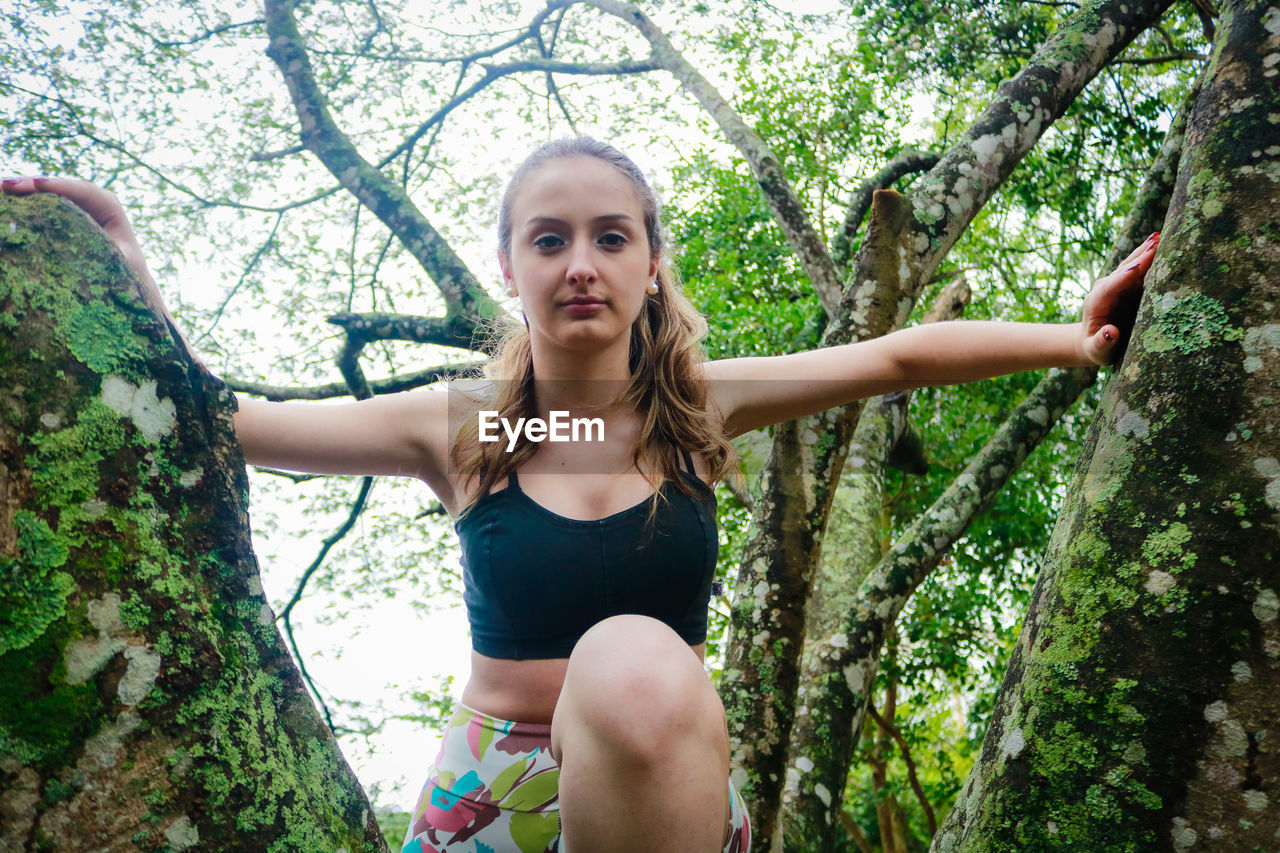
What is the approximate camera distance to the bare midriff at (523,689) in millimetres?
1907

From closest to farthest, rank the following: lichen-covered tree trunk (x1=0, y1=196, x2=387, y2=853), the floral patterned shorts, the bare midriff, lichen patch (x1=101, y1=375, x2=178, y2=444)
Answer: lichen-covered tree trunk (x1=0, y1=196, x2=387, y2=853) < lichen patch (x1=101, y1=375, x2=178, y2=444) < the floral patterned shorts < the bare midriff

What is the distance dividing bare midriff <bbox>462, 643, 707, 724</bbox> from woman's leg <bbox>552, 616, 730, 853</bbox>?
0.60 metres

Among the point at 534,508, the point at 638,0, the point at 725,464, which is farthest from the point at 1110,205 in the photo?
the point at 534,508

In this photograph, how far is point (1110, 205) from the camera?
746 cm

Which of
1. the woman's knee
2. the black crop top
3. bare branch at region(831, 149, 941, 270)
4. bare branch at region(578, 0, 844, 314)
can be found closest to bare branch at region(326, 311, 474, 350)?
bare branch at region(578, 0, 844, 314)

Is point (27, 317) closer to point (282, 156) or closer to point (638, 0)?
point (282, 156)

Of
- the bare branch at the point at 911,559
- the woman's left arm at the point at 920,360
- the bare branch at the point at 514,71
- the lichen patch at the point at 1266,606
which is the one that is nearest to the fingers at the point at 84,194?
the woman's left arm at the point at 920,360

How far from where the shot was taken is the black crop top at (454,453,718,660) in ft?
6.18

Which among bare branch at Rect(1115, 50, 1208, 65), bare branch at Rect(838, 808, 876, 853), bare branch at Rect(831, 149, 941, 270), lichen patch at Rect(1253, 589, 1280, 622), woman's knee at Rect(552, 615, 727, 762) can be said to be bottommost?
bare branch at Rect(838, 808, 876, 853)

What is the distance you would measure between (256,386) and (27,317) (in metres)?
5.30

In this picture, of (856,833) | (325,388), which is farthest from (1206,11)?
(856,833)

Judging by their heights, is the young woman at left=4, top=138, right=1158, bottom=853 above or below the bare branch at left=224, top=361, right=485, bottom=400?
below

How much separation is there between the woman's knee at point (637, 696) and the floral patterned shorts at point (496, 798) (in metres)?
0.53

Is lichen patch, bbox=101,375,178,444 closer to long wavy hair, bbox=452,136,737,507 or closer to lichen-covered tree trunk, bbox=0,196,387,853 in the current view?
lichen-covered tree trunk, bbox=0,196,387,853
